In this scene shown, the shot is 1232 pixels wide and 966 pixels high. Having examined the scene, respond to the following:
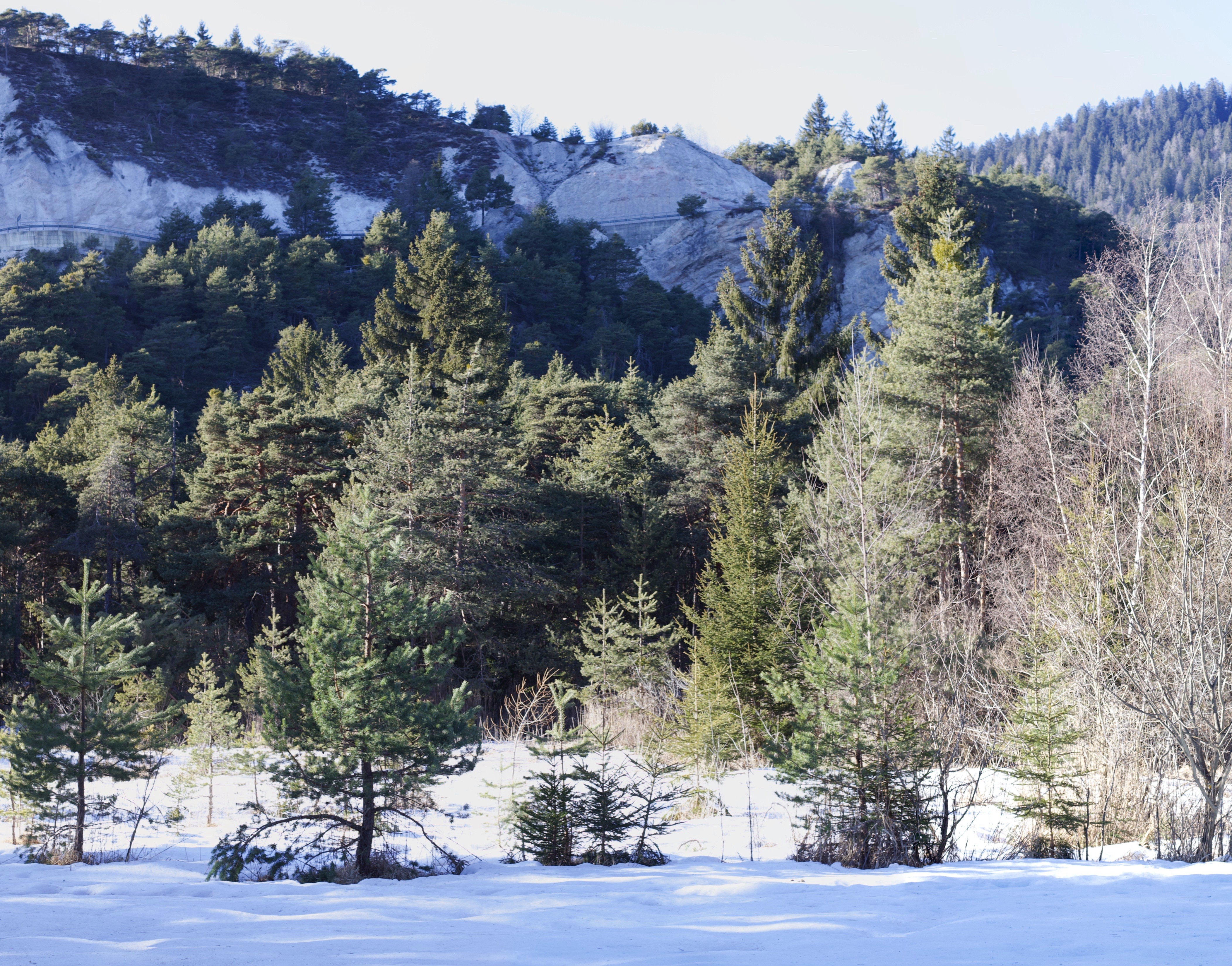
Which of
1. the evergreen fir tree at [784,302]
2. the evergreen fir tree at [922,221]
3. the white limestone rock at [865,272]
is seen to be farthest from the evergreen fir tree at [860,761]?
the white limestone rock at [865,272]

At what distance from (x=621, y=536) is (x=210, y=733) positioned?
13.7 metres

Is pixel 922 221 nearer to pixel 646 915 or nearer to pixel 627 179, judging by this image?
pixel 646 915

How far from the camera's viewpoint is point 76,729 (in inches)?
385

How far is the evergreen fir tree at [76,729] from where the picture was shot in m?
9.24

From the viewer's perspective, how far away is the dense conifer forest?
28.4 ft

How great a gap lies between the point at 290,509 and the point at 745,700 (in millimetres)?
16250

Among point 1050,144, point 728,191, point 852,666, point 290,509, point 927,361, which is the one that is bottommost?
point 852,666

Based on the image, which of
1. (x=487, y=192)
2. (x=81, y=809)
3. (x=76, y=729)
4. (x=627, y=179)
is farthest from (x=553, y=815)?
(x=627, y=179)

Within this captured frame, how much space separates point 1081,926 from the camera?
5453mm

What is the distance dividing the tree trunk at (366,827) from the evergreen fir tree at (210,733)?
422cm

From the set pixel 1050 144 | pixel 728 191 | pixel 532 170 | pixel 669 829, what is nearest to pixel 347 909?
pixel 669 829

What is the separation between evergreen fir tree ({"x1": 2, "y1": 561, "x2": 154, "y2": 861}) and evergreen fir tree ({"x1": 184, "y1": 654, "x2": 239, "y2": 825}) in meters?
1.93

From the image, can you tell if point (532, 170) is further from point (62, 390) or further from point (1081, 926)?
point (1081, 926)

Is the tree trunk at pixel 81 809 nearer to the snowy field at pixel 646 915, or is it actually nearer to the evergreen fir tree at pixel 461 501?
the snowy field at pixel 646 915
